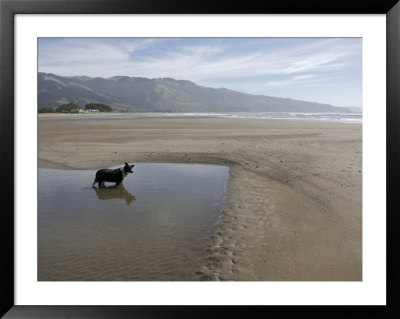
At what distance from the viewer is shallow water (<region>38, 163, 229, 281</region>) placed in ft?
11.5

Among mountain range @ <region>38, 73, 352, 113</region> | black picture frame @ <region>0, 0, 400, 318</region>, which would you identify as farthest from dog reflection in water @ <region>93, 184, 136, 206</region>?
mountain range @ <region>38, 73, 352, 113</region>

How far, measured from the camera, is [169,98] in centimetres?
8994

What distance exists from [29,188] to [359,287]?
388cm

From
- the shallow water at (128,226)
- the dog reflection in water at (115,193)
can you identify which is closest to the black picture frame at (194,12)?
the shallow water at (128,226)

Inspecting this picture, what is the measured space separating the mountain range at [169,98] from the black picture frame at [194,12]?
1304 inches

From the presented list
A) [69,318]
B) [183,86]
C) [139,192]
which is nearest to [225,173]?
[139,192]

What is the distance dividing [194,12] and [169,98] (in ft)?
293

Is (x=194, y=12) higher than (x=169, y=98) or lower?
lower

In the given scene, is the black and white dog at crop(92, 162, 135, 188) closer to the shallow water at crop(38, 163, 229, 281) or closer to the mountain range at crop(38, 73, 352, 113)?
the shallow water at crop(38, 163, 229, 281)

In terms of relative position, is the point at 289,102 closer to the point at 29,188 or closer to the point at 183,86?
the point at 183,86

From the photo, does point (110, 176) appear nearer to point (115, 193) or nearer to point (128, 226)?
point (115, 193)

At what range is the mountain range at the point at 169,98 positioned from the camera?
54.9 m

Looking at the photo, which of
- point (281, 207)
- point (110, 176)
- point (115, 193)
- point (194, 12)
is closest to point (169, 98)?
point (110, 176)

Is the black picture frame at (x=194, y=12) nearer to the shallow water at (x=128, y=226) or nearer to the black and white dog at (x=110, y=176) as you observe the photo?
the shallow water at (x=128, y=226)
